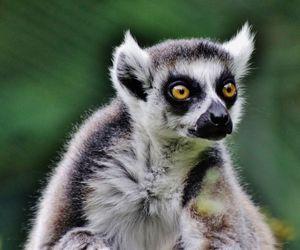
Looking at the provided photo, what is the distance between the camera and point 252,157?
1975 mm

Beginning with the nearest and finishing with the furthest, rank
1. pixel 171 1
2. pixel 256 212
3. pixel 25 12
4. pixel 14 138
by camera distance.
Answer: pixel 25 12, pixel 171 1, pixel 14 138, pixel 256 212

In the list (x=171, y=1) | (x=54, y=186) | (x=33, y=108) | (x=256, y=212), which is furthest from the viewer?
(x=256, y=212)

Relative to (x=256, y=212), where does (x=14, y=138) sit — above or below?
below

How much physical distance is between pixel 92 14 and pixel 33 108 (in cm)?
80

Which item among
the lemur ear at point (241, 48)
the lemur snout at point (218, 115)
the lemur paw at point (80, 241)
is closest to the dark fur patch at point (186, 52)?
the lemur ear at point (241, 48)

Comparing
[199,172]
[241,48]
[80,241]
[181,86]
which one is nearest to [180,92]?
[181,86]

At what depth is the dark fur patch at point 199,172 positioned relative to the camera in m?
2.05

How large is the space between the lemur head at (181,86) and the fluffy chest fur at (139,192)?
0.13 metres

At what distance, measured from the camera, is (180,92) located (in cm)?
217

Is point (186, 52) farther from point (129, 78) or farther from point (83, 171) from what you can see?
point (83, 171)

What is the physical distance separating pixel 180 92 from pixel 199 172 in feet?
1.07

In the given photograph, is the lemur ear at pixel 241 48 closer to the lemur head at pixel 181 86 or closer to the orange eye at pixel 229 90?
the lemur head at pixel 181 86

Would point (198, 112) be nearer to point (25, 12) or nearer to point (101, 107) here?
point (101, 107)

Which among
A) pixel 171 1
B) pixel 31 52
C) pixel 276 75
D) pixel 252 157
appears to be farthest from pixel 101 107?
pixel 31 52
